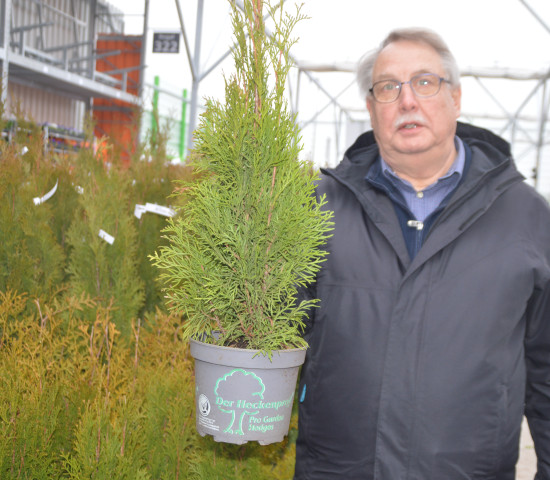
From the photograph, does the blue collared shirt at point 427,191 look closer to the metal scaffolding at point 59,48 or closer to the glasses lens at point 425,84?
the glasses lens at point 425,84

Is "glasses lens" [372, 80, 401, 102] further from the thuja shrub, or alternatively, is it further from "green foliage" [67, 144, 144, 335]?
"green foliage" [67, 144, 144, 335]

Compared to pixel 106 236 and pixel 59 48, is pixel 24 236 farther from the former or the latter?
pixel 59 48

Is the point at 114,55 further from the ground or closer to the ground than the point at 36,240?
further from the ground

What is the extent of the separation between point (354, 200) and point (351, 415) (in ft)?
1.96

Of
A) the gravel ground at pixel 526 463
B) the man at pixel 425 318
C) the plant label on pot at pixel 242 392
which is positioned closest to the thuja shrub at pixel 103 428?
the man at pixel 425 318

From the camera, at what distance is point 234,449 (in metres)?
1.91

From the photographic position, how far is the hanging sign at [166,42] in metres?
9.49

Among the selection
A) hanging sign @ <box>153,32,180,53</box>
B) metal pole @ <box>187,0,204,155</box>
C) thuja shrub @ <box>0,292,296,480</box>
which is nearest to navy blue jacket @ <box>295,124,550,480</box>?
thuja shrub @ <box>0,292,296,480</box>

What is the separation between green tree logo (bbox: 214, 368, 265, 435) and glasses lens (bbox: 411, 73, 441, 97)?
1.03 meters

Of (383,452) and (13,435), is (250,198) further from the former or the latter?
(13,435)

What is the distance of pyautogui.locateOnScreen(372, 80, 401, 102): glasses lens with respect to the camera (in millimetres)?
1627

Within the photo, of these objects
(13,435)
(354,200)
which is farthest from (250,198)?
(13,435)

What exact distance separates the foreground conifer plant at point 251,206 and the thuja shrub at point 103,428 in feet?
2.21

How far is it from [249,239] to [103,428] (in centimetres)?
82
